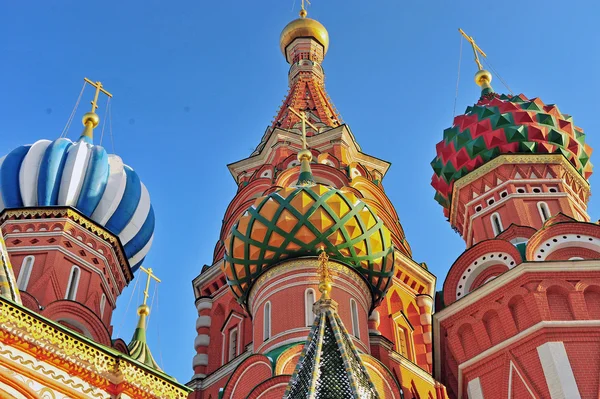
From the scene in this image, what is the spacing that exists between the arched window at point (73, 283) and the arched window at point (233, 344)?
3.49m

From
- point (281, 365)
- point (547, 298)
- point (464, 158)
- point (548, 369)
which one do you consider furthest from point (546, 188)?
point (281, 365)

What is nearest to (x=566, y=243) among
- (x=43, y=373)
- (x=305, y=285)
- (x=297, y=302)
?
(x=305, y=285)

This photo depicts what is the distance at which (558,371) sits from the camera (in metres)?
11.1

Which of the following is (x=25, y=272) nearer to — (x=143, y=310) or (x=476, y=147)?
(x=143, y=310)

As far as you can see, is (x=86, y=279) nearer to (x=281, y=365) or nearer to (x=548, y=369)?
(x=281, y=365)

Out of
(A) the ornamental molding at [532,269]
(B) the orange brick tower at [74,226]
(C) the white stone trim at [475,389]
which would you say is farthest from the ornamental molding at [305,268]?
(B) the orange brick tower at [74,226]

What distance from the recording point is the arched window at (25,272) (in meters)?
13.6

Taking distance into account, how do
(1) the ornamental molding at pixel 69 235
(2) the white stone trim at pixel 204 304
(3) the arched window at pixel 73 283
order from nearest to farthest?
(3) the arched window at pixel 73 283 → (1) the ornamental molding at pixel 69 235 → (2) the white stone trim at pixel 204 304

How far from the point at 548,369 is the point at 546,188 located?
4935mm

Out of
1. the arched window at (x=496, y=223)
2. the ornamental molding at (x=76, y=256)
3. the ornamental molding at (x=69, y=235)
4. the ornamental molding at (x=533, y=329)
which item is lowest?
the ornamental molding at (x=533, y=329)

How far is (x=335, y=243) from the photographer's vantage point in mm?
13258

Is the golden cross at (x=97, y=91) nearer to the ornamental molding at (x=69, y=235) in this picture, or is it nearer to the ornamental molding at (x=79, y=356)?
the ornamental molding at (x=69, y=235)

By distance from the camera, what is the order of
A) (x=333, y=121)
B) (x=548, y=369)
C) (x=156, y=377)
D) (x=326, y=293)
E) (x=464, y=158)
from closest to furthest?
(x=326, y=293) → (x=156, y=377) → (x=548, y=369) → (x=464, y=158) → (x=333, y=121)

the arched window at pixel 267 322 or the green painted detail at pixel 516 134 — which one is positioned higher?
the green painted detail at pixel 516 134
